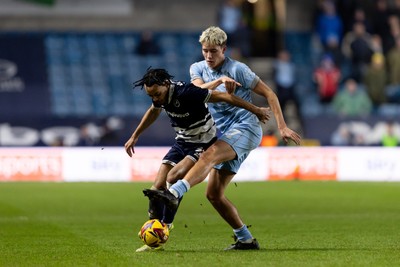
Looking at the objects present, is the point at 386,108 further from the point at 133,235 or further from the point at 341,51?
the point at 133,235

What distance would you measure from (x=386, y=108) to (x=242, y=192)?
931 centimetres

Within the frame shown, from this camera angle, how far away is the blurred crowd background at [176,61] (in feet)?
91.8

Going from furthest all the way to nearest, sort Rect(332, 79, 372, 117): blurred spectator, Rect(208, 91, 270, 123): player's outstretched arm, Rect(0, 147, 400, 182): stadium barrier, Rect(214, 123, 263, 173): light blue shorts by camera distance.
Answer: Rect(332, 79, 372, 117): blurred spectator < Rect(0, 147, 400, 182): stadium barrier < Rect(214, 123, 263, 173): light blue shorts < Rect(208, 91, 270, 123): player's outstretched arm

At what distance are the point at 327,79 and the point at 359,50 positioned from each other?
4.77 ft

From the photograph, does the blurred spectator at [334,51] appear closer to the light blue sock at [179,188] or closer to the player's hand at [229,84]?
the player's hand at [229,84]

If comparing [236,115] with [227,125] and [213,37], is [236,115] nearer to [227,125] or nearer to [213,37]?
[227,125]

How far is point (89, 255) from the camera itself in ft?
34.1

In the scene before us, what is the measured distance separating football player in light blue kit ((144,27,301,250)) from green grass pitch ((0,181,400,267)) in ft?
1.74

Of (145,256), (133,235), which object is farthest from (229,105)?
(133,235)

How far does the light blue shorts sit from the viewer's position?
419 inches

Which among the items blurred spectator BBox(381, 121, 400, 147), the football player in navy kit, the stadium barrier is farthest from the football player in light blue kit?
blurred spectator BBox(381, 121, 400, 147)

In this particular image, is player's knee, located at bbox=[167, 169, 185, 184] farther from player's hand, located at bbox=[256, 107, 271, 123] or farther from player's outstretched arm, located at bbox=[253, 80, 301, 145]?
player's outstretched arm, located at bbox=[253, 80, 301, 145]

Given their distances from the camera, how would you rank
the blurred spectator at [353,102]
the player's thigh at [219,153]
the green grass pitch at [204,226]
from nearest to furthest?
the green grass pitch at [204,226]
the player's thigh at [219,153]
the blurred spectator at [353,102]

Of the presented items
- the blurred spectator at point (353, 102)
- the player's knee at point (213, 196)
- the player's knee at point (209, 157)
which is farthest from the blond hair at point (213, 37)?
the blurred spectator at point (353, 102)
